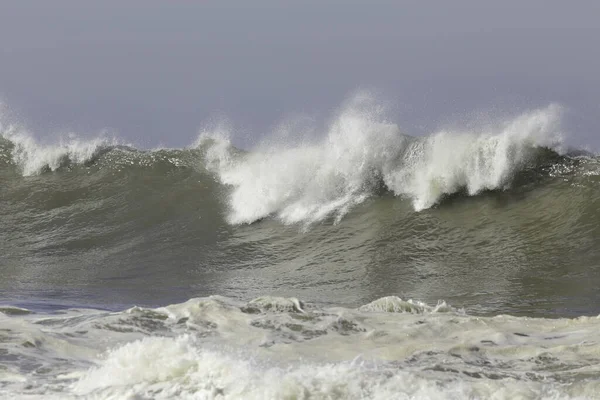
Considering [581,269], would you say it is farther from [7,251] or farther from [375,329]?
[7,251]

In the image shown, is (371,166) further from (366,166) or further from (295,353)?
(295,353)

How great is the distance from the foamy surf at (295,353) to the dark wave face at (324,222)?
1.61 meters

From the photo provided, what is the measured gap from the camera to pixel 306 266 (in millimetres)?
11867

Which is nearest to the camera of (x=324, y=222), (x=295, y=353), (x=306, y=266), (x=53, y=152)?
(x=295, y=353)

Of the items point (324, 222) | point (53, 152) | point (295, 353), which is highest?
point (53, 152)

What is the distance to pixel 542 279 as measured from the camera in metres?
A: 10.4

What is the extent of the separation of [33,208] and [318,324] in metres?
9.55

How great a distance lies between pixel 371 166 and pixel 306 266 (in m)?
3.09

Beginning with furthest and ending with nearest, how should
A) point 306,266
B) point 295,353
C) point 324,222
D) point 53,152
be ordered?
point 53,152
point 324,222
point 306,266
point 295,353

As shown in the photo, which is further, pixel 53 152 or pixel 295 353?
pixel 53 152

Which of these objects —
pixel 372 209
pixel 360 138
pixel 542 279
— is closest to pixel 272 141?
pixel 360 138

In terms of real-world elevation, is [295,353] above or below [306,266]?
below

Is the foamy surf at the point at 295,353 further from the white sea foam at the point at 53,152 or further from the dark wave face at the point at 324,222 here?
the white sea foam at the point at 53,152

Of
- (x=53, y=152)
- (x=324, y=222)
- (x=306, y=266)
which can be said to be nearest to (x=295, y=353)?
(x=306, y=266)
